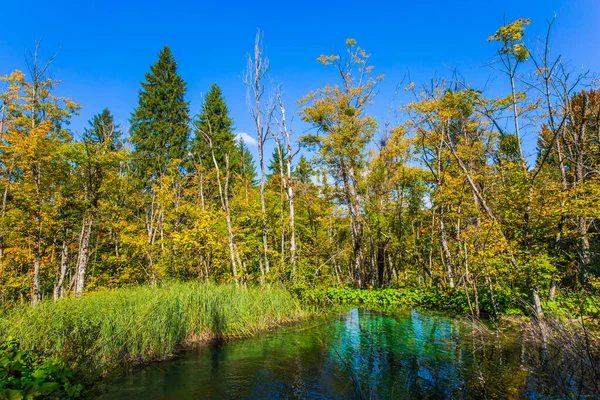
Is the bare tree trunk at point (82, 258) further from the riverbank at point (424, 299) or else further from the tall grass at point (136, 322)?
the riverbank at point (424, 299)

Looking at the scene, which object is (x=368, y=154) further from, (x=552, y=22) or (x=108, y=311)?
(x=108, y=311)

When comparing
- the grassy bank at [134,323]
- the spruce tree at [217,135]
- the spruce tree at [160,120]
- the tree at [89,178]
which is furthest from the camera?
the spruce tree at [217,135]

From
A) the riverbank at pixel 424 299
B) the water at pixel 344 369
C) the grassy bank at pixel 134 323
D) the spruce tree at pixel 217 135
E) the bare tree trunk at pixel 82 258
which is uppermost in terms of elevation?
the spruce tree at pixel 217 135

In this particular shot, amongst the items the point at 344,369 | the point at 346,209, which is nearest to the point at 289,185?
the point at 346,209

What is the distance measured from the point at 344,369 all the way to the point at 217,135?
1848 cm

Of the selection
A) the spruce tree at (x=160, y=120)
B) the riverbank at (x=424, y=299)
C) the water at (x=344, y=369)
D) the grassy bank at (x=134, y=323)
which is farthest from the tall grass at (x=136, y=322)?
the spruce tree at (x=160, y=120)

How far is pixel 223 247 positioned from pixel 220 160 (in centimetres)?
1047

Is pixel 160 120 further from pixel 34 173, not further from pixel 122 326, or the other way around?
pixel 122 326

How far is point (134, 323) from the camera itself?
511cm

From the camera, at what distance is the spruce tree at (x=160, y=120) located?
1830 centimetres

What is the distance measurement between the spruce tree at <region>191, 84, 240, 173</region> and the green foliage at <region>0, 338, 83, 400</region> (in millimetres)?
16842

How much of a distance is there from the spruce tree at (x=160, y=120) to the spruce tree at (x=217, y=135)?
1.02 meters

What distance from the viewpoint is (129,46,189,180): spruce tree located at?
18297mm

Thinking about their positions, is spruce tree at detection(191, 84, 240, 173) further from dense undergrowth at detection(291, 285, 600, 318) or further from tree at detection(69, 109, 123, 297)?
dense undergrowth at detection(291, 285, 600, 318)
